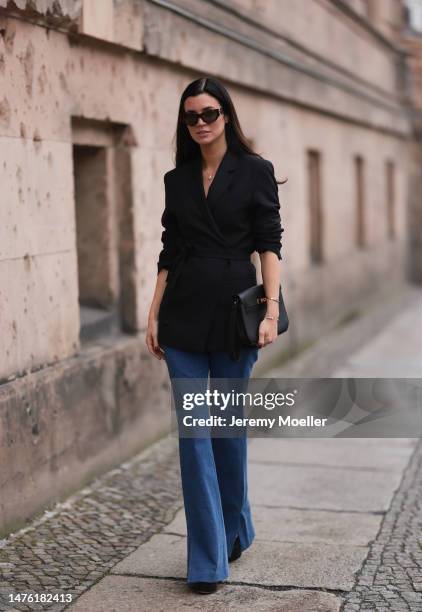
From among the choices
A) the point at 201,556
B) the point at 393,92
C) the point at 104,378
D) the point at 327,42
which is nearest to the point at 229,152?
the point at 201,556

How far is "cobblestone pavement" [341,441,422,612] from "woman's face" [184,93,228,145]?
179 cm

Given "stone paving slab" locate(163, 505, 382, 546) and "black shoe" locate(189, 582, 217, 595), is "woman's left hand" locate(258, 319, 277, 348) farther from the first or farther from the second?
"stone paving slab" locate(163, 505, 382, 546)

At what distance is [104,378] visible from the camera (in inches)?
254

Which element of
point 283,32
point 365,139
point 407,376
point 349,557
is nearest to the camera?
point 349,557

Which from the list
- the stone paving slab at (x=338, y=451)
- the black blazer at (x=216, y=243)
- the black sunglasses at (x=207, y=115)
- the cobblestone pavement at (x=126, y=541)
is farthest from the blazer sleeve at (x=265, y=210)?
the stone paving slab at (x=338, y=451)

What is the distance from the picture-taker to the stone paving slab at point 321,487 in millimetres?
5836

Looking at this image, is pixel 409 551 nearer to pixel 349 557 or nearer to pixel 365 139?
pixel 349 557

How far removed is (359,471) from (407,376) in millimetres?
3373

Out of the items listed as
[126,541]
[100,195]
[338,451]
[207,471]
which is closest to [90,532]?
[126,541]

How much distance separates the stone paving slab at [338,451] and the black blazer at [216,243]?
8.52ft

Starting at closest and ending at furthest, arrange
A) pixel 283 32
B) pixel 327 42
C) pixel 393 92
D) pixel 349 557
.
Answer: pixel 349 557 → pixel 283 32 → pixel 327 42 → pixel 393 92

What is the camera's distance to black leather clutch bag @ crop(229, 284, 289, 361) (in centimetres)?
425

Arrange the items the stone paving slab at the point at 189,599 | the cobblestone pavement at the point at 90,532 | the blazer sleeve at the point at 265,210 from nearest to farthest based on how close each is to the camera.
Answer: the stone paving slab at the point at 189,599 < the blazer sleeve at the point at 265,210 < the cobblestone pavement at the point at 90,532

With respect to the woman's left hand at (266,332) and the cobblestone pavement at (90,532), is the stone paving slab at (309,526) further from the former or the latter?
the woman's left hand at (266,332)
